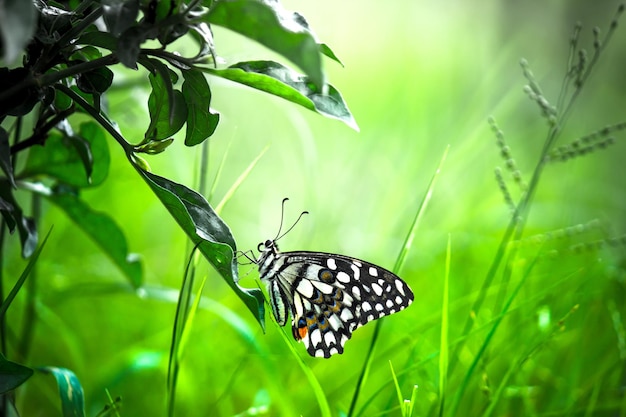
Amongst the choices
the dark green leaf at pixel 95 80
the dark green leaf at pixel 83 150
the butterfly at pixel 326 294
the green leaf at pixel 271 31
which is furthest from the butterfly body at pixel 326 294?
the green leaf at pixel 271 31

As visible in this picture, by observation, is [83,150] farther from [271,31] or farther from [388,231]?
[388,231]

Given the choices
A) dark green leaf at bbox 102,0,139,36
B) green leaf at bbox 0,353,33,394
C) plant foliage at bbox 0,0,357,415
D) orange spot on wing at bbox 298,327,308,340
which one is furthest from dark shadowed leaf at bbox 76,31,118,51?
orange spot on wing at bbox 298,327,308,340

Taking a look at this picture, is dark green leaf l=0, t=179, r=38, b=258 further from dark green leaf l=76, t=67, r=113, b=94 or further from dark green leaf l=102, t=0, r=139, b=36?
dark green leaf l=102, t=0, r=139, b=36

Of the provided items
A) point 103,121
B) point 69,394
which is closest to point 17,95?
point 103,121

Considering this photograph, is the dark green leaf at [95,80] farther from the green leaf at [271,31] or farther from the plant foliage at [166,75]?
the green leaf at [271,31]

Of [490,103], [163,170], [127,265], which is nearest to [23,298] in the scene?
[127,265]

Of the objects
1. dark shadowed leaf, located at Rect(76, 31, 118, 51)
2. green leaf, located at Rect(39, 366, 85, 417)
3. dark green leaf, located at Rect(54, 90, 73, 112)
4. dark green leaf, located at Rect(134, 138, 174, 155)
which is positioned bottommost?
green leaf, located at Rect(39, 366, 85, 417)

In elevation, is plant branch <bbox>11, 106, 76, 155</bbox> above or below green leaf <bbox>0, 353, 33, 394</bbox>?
above
